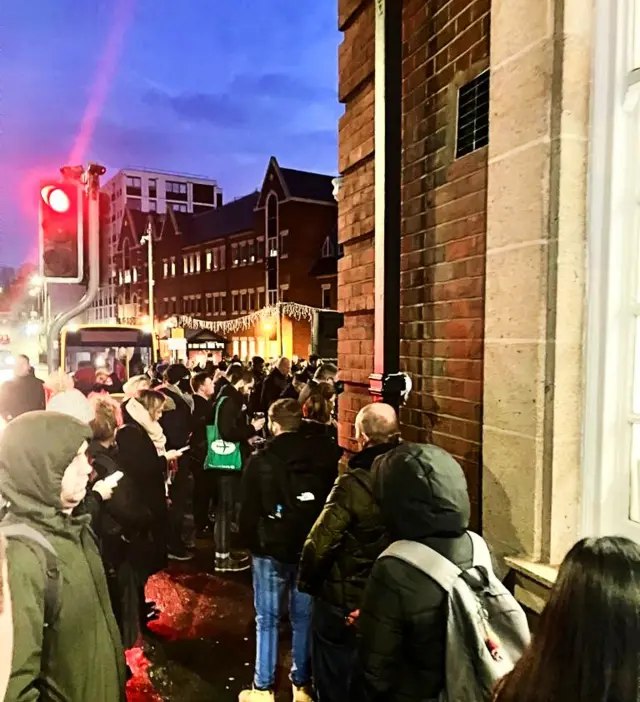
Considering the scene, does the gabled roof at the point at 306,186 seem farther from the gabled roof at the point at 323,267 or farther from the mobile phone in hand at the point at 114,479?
the mobile phone in hand at the point at 114,479

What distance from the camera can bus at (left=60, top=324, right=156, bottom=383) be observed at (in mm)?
17172

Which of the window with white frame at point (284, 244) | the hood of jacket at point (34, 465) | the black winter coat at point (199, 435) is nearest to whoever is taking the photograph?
the hood of jacket at point (34, 465)

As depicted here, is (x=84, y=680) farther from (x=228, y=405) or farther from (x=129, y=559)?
(x=228, y=405)

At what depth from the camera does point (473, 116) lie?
3.16 m

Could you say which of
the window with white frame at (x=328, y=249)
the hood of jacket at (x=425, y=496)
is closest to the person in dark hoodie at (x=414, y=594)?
the hood of jacket at (x=425, y=496)

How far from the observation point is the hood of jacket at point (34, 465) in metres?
2.33

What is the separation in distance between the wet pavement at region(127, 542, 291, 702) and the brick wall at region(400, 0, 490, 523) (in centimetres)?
227

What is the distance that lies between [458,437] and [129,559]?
2563 millimetres

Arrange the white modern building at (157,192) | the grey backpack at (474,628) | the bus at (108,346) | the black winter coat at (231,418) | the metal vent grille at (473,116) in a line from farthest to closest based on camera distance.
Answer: the white modern building at (157,192), the bus at (108,346), the black winter coat at (231,418), the metal vent grille at (473,116), the grey backpack at (474,628)

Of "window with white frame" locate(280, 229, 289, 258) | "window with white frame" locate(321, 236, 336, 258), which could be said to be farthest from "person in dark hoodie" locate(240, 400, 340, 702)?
"window with white frame" locate(280, 229, 289, 258)

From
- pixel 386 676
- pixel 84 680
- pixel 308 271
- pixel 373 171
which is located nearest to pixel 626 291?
pixel 386 676

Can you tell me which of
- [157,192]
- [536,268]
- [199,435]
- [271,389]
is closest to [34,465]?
[536,268]

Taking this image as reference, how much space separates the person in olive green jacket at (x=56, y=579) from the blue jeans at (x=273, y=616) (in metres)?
1.59

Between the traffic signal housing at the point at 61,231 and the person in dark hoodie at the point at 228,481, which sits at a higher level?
the traffic signal housing at the point at 61,231
